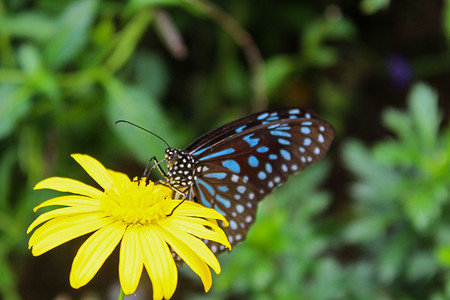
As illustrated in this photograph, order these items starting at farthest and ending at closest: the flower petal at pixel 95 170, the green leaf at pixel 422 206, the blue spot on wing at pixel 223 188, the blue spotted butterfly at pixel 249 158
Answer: the green leaf at pixel 422 206
the blue spot on wing at pixel 223 188
the blue spotted butterfly at pixel 249 158
the flower petal at pixel 95 170

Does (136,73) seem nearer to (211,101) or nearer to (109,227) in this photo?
(211,101)

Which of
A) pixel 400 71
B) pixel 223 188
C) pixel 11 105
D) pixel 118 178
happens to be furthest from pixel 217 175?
pixel 400 71

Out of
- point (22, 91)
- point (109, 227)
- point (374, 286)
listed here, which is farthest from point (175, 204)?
point (374, 286)

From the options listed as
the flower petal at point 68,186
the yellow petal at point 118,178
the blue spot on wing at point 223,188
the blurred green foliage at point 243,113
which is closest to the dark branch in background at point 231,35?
the blurred green foliage at point 243,113

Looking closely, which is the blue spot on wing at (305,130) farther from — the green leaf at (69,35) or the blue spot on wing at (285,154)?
the green leaf at (69,35)

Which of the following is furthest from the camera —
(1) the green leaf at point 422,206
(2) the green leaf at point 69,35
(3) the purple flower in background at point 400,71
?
(3) the purple flower in background at point 400,71

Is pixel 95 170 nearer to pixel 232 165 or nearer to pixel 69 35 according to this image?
pixel 232 165

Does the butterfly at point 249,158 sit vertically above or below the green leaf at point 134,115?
below
